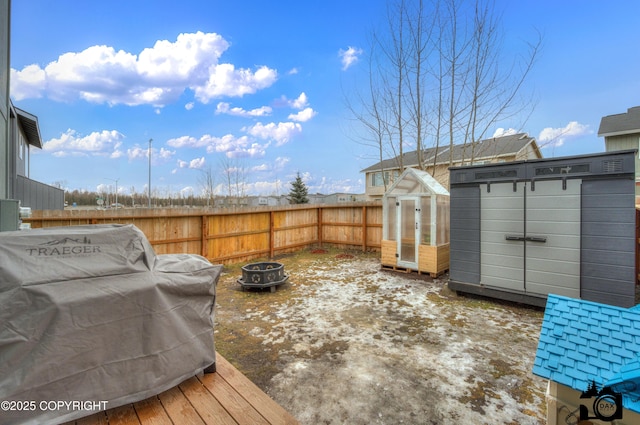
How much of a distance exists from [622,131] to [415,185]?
11.8 m

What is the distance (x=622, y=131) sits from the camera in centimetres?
1160

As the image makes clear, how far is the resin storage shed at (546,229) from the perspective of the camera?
3.88m

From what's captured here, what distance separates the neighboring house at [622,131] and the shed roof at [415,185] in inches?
411

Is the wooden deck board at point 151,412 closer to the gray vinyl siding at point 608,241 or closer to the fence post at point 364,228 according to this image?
the gray vinyl siding at point 608,241

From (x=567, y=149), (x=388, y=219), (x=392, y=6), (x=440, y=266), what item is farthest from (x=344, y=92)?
(x=567, y=149)

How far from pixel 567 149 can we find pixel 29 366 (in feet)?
39.5

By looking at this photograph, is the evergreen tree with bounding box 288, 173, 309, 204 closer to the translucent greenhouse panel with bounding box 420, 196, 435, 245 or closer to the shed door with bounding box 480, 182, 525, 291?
the translucent greenhouse panel with bounding box 420, 196, 435, 245

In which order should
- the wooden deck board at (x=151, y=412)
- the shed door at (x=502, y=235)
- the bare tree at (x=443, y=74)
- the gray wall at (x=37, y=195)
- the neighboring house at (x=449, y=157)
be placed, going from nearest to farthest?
the wooden deck board at (x=151, y=412)
the shed door at (x=502, y=235)
the bare tree at (x=443, y=74)
the gray wall at (x=37, y=195)
the neighboring house at (x=449, y=157)

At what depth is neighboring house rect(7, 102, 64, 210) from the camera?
27.8ft

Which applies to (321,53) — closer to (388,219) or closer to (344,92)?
(344,92)

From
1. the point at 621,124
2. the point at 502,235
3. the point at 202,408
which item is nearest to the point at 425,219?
the point at 502,235

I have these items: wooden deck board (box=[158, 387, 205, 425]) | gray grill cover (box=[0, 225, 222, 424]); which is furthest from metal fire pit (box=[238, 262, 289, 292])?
wooden deck board (box=[158, 387, 205, 425])

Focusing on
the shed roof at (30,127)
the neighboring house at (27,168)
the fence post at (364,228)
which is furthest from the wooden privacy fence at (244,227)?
the shed roof at (30,127)

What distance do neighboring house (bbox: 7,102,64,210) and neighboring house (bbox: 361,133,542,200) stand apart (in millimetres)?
11778
